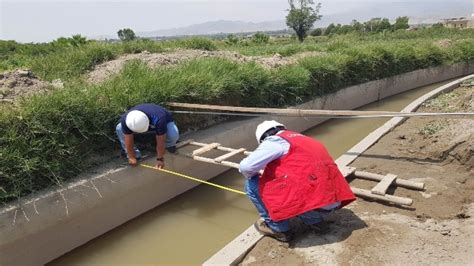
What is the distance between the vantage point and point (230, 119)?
8.08 m

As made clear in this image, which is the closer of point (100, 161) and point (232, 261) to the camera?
point (232, 261)

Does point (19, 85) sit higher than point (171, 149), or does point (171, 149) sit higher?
point (19, 85)

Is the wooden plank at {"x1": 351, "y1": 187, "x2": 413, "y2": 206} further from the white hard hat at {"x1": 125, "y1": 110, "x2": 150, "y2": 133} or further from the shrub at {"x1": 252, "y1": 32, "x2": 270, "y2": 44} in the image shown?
the shrub at {"x1": 252, "y1": 32, "x2": 270, "y2": 44}

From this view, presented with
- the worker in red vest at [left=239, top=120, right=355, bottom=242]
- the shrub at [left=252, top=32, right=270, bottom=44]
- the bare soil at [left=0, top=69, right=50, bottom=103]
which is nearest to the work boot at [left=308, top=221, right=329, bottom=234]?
the worker in red vest at [left=239, top=120, right=355, bottom=242]

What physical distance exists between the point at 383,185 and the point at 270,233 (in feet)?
5.48

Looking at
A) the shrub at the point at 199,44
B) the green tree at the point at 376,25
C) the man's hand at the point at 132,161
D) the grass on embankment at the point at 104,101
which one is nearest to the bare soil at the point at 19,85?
the grass on embankment at the point at 104,101

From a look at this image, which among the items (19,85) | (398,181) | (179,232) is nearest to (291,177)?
(398,181)

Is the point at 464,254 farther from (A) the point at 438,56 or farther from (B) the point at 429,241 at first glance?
(A) the point at 438,56

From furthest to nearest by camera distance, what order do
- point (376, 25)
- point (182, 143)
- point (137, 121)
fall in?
1. point (376, 25)
2. point (182, 143)
3. point (137, 121)

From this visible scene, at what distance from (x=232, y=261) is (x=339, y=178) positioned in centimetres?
124

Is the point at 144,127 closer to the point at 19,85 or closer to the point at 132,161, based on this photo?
the point at 132,161

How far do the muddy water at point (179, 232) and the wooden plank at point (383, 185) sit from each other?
5.43ft

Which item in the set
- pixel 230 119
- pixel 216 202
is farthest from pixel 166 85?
pixel 216 202

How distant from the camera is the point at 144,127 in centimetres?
528
